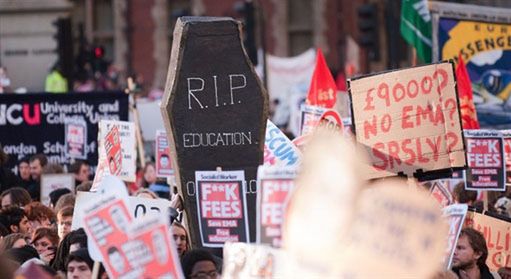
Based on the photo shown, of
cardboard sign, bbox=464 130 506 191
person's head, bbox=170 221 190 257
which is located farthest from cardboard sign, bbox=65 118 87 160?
person's head, bbox=170 221 190 257

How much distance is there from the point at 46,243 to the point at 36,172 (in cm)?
597

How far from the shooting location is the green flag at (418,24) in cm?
2014

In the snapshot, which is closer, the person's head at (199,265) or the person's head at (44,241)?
the person's head at (199,265)

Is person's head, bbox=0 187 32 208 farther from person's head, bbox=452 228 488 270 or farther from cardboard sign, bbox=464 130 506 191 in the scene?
person's head, bbox=452 228 488 270

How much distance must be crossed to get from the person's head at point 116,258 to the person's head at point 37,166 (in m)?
9.23

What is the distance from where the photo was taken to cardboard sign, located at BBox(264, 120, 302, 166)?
11.3 metres

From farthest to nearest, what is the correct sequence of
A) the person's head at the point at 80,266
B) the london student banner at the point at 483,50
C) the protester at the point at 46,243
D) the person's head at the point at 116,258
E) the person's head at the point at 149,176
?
the london student banner at the point at 483,50 → the person's head at the point at 149,176 → the protester at the point at 46,243 → the person's head at the point at 80,266 → the person's head at the point at 116,258

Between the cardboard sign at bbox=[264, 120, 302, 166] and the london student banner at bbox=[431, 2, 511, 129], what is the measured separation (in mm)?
7546

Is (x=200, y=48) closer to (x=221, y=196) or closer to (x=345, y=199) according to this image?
(x=221, y=196)

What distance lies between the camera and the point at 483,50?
19109 mm

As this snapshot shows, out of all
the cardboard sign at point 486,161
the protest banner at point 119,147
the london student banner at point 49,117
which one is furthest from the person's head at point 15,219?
the london student banner at point 49,117

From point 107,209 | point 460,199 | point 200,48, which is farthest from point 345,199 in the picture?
point 460,199

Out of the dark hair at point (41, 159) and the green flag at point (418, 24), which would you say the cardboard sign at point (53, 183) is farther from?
the green flag at point (418, 24)

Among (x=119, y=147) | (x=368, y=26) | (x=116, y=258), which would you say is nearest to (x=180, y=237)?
(x=116, y=258)
